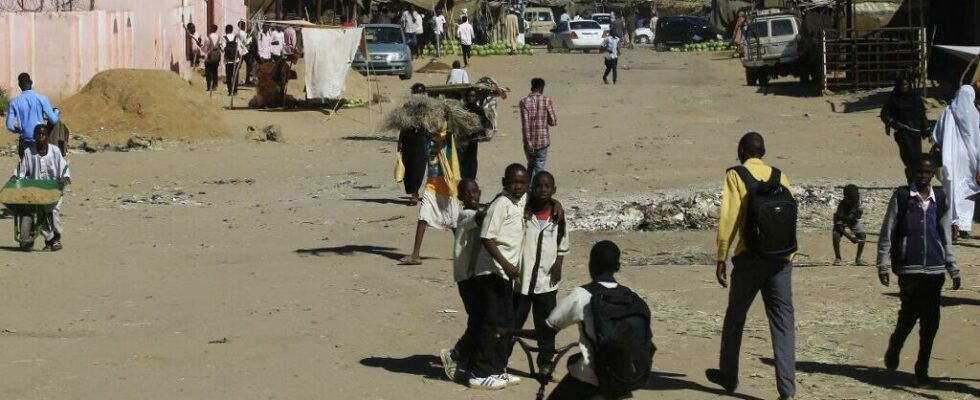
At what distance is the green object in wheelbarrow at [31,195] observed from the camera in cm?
1370

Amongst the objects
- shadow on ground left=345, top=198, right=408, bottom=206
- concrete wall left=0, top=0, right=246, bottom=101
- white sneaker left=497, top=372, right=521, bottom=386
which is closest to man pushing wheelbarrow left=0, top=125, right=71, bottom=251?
shadow on ground left=345, top=198, right=408, bottom=206

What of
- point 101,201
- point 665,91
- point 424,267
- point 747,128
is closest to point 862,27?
point 665,91

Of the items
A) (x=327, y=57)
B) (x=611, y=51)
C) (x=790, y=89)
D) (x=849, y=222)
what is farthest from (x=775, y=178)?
(x=611, y=51)

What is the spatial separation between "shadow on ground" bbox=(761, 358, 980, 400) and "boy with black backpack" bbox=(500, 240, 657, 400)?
10.8ft

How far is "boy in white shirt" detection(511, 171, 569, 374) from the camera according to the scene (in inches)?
329

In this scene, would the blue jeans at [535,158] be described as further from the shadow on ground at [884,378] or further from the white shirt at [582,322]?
the white shirt at [582,322]

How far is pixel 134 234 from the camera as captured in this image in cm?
1557

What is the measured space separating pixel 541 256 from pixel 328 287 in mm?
4115

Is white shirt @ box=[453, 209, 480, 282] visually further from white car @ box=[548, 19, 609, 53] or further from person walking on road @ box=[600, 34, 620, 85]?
white car @ box=[548, 19, 609, 53]

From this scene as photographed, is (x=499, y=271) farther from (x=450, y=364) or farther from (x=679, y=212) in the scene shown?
(x=679, y=212)

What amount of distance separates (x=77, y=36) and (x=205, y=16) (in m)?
11.2

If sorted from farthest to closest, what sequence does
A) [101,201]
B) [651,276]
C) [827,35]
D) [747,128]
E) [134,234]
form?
[827,35]
[747,128]
[101,201]
[134,234]
[651,276]

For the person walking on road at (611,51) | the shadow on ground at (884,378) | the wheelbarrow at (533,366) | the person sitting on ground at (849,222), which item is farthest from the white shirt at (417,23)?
the wheelbarrow at (533,366)

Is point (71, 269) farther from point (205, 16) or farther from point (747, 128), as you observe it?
point (205, 16)
